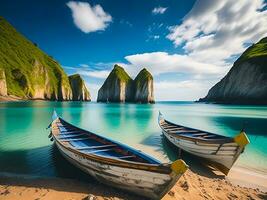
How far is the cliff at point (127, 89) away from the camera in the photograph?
449 ft

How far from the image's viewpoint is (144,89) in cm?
13650

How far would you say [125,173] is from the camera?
6070 mm

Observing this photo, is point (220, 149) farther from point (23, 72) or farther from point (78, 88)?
point (78, 88)

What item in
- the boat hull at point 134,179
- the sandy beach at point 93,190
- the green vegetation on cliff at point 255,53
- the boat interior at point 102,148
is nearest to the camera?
the boat hull at point 134,179

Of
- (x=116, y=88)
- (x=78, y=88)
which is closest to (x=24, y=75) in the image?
(x=116, y=88)

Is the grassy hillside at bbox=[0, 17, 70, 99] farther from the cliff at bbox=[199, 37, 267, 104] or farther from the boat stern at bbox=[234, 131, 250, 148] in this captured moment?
the cliff at bbox=[199, 37, 267, 104]

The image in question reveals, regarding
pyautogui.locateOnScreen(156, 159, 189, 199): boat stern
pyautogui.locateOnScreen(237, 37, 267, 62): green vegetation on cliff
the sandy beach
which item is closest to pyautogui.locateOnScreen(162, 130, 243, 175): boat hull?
the sandy beach

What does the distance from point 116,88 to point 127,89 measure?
45.3 ft

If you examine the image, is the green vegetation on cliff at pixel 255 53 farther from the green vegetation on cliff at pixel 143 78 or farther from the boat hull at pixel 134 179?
the boat hull at pixel 134 179

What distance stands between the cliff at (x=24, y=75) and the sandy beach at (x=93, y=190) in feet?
285

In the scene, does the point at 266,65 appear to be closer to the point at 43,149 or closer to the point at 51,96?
the point at 43,149

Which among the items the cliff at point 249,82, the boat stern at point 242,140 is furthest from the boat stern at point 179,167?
the cliff at point 249,82

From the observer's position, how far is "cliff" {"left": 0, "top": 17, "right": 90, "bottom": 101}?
93750 millimetres

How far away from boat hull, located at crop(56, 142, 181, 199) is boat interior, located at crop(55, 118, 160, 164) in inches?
19.6
